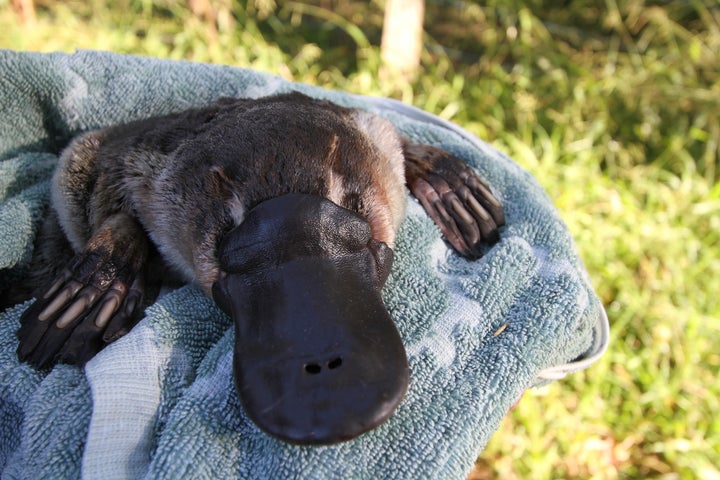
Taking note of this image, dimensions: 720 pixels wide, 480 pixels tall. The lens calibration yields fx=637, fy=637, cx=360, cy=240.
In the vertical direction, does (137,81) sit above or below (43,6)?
above

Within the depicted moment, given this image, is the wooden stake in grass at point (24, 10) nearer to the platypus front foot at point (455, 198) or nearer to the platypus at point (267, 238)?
the platypus at point (267, 238)

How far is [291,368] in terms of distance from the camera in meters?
0.80

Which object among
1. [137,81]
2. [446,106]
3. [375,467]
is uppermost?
[137,81]

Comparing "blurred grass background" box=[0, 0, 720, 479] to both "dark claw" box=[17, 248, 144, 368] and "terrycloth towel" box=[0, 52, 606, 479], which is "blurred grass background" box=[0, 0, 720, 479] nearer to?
"terrycloth towel" box=[0, 52, 606, 479]

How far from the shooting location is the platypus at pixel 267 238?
804 mm

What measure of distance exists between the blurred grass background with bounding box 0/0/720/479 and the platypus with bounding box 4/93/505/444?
43.0 inches

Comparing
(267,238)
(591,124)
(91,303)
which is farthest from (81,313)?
(591,124)

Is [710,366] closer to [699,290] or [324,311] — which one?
[699,290]

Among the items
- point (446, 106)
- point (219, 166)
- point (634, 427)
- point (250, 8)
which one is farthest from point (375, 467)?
point (250, 8)

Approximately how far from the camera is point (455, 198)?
4.39ft

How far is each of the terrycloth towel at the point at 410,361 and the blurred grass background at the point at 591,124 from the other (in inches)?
38.2

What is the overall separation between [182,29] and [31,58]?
2.81 meters

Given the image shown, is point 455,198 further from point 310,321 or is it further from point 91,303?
point 91,303

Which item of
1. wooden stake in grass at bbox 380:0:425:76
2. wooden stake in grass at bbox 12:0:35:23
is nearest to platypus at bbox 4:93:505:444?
wooden stake in grass at bbox 380:0:425:76
